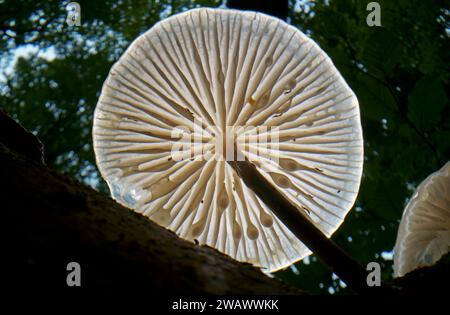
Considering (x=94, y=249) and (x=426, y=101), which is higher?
(x=426, y=101)

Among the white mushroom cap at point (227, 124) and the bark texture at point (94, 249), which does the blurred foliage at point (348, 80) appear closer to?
the white mushroom cap at point (227, 124)

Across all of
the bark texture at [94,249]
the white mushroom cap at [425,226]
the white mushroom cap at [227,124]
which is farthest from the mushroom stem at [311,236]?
the white mushroom cap at [425,226]

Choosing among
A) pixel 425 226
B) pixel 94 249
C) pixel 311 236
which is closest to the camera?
pixel 94 249

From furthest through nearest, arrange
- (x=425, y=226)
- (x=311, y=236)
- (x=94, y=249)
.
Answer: (x=425, y=226) → (x=311, y=236) → (x=94, y=249)

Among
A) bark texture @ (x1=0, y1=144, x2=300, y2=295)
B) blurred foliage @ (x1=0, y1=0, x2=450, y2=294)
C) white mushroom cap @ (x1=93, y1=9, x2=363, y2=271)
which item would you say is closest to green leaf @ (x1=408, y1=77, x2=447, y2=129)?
blurred foliage @ (x1=0, y1=0, x2=450, y2=294)

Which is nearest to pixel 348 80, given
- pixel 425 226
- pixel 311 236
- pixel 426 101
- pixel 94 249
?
pixel 426 101

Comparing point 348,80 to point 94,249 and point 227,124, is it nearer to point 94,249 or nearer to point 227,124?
point 227,124

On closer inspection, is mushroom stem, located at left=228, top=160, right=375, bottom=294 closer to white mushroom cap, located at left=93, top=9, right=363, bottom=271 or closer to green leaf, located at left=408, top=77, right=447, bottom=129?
white mushroom cap, located at left=93, top=9, right=363, bottom=271
